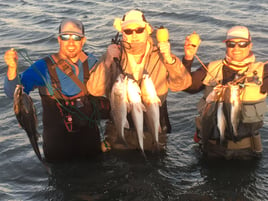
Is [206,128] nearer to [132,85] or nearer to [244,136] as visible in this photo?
[244,136]

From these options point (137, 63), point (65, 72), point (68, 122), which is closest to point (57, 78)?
point (65, 72)

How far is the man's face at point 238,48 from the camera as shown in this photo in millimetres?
6645

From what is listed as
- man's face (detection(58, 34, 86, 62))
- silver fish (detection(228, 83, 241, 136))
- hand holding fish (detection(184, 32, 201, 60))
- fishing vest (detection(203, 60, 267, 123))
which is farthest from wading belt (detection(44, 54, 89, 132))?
silver fish (detection(228, 83, 241, 136))

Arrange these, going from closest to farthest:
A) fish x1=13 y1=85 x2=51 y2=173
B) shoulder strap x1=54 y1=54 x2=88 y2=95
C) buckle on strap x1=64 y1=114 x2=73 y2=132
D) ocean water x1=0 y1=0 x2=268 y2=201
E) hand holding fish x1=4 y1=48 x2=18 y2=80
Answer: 1. fish x1=13 y1=85 x2=51 y2=173
2. hand holding fish x1=4 y1=48 x2=18 y2=80
3. shoulder strap x1=54 y1=54 x2=88 y2=95
4. buckle on strap x1=64 y1=114 x2=73 y2=132
5. ocean water x1=0 y1=0 x2=268 y2=201

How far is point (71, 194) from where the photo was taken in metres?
7.70

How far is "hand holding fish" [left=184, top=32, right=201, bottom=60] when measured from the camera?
612 centimetres

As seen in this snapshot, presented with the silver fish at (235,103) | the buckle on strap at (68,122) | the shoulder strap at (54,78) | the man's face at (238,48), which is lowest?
the buckle on strap at (68,122)

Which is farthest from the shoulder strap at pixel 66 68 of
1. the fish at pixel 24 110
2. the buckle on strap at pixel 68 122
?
the fish at pixel 24 110

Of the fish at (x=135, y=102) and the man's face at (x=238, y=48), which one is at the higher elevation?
the man's face at (x=238, y=48)

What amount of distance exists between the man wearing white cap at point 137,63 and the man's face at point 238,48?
2.99 feet

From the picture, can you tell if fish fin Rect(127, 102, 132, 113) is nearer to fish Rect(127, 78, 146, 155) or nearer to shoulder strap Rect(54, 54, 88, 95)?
fish Rect(127, 78, 146, 155)

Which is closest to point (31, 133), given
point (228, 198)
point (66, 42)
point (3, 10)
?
point (66, 42)

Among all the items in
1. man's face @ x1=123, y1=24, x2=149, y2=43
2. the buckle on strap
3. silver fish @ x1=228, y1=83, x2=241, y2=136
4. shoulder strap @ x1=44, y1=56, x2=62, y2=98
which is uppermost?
man's face @ x1=123, y1=24, x2=149, y2=43

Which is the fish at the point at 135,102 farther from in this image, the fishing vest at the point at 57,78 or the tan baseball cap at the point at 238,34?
the tan baseball cap at the point at 238,34
